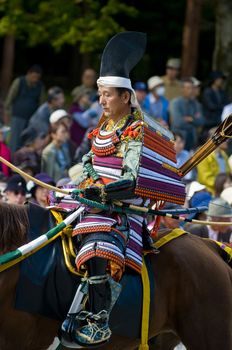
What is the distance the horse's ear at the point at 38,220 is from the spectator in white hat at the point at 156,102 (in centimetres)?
1063

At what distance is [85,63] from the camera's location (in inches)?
1125

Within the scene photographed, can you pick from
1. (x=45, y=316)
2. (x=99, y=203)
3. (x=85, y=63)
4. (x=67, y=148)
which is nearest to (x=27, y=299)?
A: (x=45, y=316)

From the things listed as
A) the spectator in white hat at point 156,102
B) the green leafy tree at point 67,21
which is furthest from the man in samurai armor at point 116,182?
the green leafy tree at point 67,21

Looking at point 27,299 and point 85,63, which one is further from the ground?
point 85,63

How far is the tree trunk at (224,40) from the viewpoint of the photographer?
71.1ft

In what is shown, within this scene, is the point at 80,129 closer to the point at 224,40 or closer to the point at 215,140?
the point at 224,40

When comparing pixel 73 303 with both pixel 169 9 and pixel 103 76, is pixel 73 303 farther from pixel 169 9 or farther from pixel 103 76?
pixel 169 9

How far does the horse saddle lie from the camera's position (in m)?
7.63

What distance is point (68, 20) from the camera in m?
22.5

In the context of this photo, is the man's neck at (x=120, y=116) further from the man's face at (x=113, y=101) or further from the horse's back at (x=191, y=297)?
the horse's back at (x=191, y=297)

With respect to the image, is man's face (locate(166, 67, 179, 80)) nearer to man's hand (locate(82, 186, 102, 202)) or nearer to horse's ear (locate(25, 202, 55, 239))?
horse's ear (locate(25, 202, 55, 239))

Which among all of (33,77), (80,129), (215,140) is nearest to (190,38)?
(33,77)

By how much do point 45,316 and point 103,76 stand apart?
1794mm

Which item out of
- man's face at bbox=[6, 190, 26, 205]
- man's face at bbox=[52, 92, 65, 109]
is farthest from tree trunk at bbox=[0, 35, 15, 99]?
man's face at bbox=[6, 190, 26, 205]
